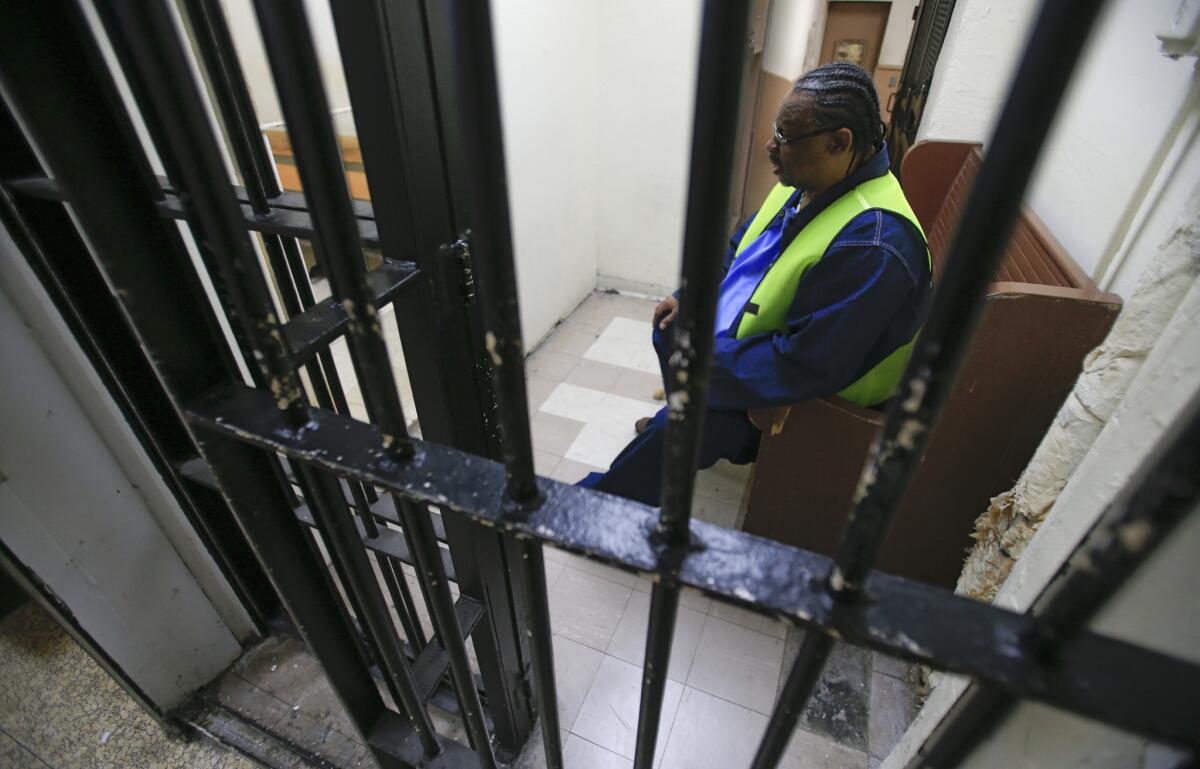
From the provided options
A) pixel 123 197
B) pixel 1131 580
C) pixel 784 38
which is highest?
pixel 123 197

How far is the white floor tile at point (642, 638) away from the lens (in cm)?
160

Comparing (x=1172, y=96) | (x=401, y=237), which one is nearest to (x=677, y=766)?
(x=401, y=237)

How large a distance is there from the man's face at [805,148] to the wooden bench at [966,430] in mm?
366

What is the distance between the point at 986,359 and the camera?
4.17 feet

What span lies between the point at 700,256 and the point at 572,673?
1.54m

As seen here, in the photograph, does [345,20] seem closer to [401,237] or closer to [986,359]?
[401,237]

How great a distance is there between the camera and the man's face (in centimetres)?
140

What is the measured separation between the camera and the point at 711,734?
4.74 ft

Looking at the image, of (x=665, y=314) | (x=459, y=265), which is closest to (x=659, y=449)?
(x=665, y=314)

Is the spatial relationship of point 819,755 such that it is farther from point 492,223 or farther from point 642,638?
point 492,223

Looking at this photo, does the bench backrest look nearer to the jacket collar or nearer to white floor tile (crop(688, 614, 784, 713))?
the jacket collar

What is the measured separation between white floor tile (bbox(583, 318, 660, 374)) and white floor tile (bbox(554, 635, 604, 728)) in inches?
61.8

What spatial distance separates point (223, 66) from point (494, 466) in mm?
787

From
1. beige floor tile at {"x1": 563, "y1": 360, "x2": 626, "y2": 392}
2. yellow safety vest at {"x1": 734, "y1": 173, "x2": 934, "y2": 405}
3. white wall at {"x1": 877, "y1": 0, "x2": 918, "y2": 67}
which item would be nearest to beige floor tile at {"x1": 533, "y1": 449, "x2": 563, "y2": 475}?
beige floor tile at {"x1": 563, "y1": 360, "x2": 626, "y2": 392}
